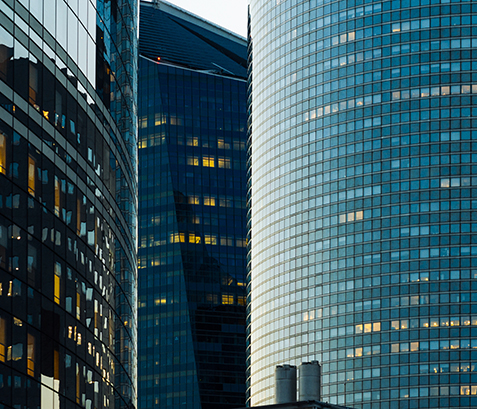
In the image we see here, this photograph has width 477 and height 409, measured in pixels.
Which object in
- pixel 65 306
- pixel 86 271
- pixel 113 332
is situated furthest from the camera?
pixel 113 332

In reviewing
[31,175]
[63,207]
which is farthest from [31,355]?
[63,207]

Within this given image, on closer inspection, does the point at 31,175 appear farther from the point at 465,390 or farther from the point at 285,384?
the point at 465,390

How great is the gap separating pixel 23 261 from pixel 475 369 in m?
154

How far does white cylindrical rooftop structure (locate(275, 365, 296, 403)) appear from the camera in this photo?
237ft

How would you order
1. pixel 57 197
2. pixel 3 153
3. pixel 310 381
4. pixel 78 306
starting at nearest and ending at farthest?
1. pixel 3 153
2. pixel 57 197
3. pixel 78 306
4. pixel 310 381

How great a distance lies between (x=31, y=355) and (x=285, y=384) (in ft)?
74.8

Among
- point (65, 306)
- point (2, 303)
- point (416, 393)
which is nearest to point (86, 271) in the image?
point (65, 306)

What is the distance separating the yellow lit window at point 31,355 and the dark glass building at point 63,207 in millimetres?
108

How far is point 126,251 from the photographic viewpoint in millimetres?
87938

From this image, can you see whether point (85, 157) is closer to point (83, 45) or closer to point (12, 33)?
point (83, 45)

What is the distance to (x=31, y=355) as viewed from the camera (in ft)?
182

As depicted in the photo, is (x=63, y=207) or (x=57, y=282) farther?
(x=63, y=207)

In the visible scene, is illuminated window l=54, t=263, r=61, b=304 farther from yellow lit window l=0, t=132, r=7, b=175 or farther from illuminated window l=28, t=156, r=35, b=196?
yellow lit window l=0, t=132, r=7, b=175

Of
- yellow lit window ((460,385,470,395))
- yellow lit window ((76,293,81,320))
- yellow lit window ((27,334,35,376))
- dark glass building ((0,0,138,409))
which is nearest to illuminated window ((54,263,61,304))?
dark glass building ((0,0,138,409))
